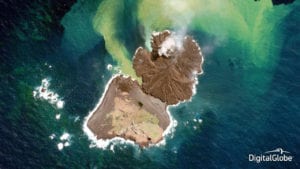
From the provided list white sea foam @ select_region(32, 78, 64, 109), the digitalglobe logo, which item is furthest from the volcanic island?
the digitalglobe logo

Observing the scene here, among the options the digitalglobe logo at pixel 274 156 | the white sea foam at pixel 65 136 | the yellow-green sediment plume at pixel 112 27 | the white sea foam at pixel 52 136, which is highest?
the yellow-green sediment plume at pixel 112 27

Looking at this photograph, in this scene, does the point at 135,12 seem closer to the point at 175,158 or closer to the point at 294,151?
the point at 175,158

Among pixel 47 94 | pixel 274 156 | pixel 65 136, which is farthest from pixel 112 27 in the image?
pixel 274 156

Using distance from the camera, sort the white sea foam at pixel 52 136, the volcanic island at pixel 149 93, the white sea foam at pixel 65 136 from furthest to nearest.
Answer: the volcanic island at pixel 149 93
the white sea foam at pixel 65 136
the white sea foam at pixel 52 136

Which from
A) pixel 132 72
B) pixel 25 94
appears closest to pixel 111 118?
pixel 132 72

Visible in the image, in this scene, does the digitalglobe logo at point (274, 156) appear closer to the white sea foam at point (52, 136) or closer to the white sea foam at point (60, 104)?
the white sea foam at point (60, 104)

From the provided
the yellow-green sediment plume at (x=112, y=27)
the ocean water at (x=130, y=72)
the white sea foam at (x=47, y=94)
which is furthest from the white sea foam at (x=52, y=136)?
the yellow-green sediment plume at (x=112, y=27)

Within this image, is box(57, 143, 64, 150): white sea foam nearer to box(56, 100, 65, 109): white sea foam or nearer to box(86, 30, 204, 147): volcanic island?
box(86, 30, 204, 147): volcanic island

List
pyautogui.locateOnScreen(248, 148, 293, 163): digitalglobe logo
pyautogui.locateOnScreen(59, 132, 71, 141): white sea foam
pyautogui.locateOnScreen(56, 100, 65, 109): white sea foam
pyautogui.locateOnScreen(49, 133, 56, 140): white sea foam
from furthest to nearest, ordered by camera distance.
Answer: pyautogui.locateOnScreen(248, 148, 293, 163): digitalglobe logo, pyautogui.locateOnScreen(56, 100, 65, 109): white sea foam, pyautogui.locateOnScreen(59, 132, 71, 141): white sea foam, pyautogui.locateOnScreen(49, 133, 56, 140): white sea foam
